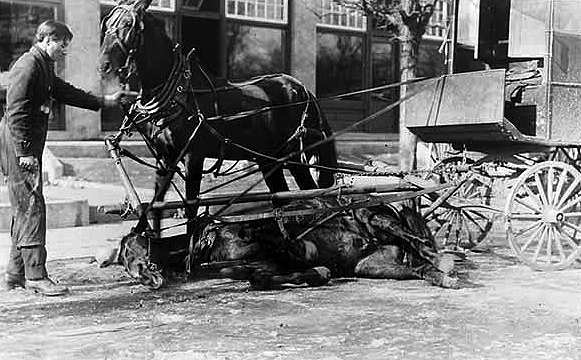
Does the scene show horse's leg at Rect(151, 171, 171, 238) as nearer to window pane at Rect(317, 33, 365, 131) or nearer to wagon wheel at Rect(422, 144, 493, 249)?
wagon wheel at Rect(422, 144, 493, 249)

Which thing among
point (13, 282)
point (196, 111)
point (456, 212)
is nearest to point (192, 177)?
point (196, 111)

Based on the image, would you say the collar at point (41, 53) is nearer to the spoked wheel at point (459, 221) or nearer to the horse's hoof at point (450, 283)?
the horse's hoof at point (450, 283)

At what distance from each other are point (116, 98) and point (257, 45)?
14202 mm

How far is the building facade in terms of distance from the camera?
16.9 meters

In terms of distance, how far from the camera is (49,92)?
6.86 metres

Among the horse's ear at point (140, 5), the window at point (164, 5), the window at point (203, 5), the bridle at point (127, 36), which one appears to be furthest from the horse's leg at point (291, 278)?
the window at point (203, 5)

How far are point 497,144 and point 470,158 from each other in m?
0.48

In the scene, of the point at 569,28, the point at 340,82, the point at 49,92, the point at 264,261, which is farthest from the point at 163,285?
the point at 340,82

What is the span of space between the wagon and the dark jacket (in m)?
3.40

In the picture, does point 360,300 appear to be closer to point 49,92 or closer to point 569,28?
point 49,92

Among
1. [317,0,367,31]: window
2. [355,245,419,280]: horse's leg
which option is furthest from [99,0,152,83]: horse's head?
[317,0,367,31]: window

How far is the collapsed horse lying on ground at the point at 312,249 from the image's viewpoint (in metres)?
6.91

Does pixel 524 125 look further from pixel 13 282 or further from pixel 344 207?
pixel 13 282

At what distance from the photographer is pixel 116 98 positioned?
6.62m
